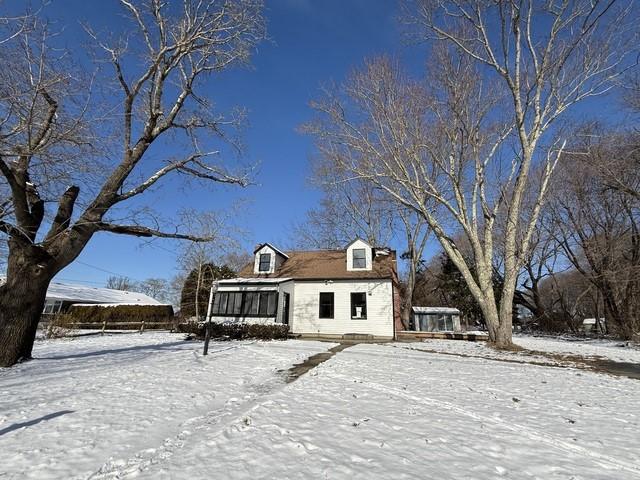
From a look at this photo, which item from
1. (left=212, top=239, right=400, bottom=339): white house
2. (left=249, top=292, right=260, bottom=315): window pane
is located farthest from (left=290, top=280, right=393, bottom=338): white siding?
(left=249, top=292, right=260, bottom=315): window pane

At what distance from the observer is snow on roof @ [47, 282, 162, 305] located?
34062 mm

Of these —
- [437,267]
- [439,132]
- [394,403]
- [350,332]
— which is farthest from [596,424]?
[437,267]

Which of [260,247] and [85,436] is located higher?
[260,247]

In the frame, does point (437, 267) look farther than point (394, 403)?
Yes

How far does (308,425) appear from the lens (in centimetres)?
399

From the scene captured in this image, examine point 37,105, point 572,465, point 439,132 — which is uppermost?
point 439,132

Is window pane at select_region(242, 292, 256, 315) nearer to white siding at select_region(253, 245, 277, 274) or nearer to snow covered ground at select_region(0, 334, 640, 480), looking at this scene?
white siding at select_region(253, 245, 277, 274)

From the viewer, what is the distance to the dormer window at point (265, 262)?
22156 millimetres

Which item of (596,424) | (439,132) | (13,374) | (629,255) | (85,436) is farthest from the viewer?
(629,255)

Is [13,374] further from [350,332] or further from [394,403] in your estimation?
[350,332]

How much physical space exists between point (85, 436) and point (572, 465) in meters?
4.72

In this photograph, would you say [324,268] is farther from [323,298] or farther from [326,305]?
[326,305]

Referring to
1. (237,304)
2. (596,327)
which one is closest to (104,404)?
(237,304)

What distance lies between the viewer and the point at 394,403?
5141 mm
